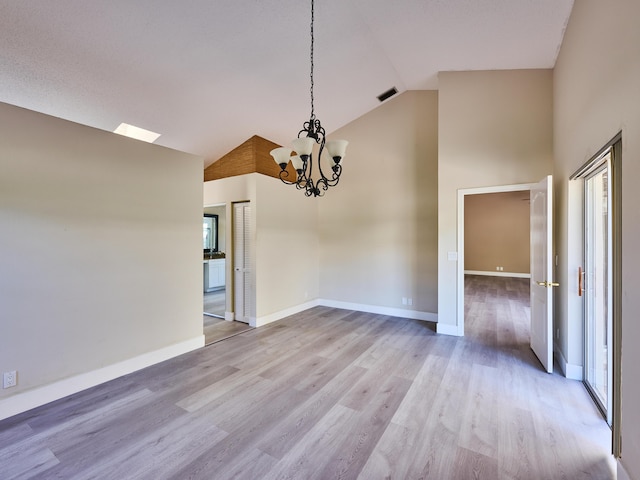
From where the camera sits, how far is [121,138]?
3.06 m

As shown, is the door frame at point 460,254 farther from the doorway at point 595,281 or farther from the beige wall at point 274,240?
the beige wall at point 274,240

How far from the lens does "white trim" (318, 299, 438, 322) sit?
197 inches

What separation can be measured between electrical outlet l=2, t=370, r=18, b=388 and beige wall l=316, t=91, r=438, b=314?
4.55m

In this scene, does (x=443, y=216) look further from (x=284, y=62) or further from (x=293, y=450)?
(x=293, y=450)

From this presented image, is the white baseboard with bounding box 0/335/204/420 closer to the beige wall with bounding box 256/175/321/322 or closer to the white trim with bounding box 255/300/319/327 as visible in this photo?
the white trim with bounding box 255/300/319/327

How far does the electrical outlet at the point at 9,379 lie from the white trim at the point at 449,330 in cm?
479

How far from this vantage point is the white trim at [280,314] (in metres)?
4.73

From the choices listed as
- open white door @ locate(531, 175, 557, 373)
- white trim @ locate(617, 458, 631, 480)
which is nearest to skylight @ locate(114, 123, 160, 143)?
open white door @ locate(531, 175, 557, 373)

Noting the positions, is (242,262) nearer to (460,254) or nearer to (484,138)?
(460,254)

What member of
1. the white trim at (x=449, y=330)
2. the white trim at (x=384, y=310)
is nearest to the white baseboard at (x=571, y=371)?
the white trim at (x=449, y=330)

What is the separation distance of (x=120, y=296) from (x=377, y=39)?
4.42m

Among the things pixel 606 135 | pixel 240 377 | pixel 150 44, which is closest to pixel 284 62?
pixel 150 44

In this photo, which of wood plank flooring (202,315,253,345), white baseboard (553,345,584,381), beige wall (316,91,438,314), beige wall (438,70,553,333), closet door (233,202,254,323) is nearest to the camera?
white baseboard (553,345,584,381)

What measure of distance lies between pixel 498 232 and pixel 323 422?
10.4 m
